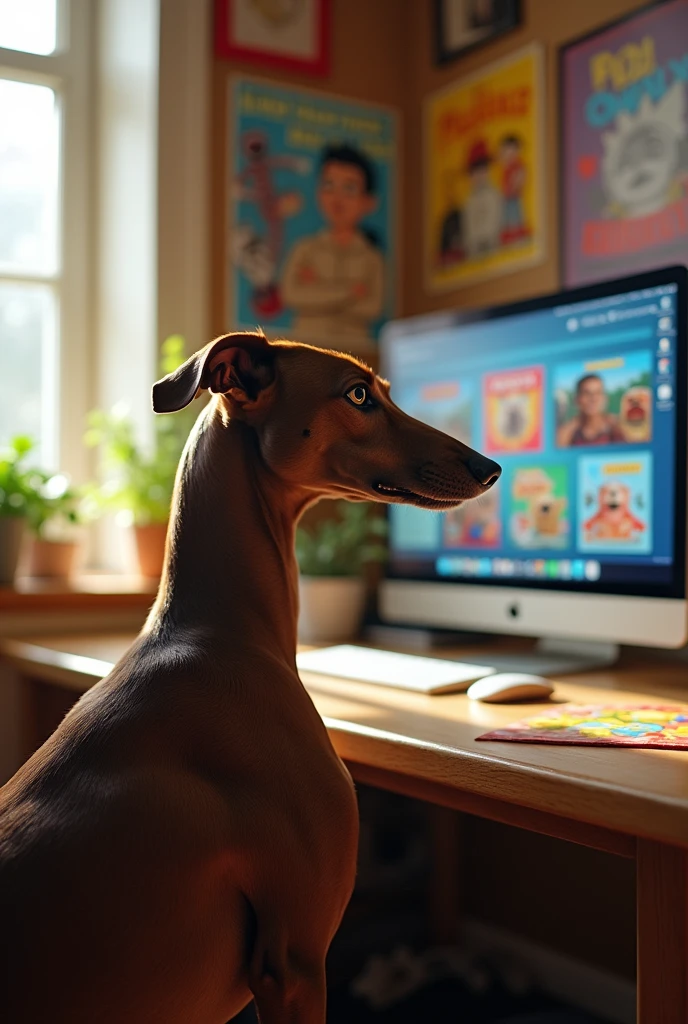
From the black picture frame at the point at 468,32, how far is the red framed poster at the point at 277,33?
0.27 meters

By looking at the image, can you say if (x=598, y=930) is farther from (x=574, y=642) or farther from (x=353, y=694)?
(x=353, y=694)

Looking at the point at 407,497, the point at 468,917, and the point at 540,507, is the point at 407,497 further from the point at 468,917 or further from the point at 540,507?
the point at 468,917

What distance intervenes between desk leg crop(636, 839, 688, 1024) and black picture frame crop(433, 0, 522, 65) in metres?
1.97

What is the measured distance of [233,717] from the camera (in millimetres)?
1054

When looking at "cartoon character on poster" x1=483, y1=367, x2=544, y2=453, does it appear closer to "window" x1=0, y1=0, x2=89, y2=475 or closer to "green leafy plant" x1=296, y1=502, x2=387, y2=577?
"green leafy plant" x1=296, y1=502, x2=387, y2=577

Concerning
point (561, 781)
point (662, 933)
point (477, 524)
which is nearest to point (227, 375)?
point (561, 781)

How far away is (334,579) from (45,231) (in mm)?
1293

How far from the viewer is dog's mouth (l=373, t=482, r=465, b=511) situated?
1.21 meters

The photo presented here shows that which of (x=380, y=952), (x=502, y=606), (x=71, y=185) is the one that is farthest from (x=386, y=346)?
(x=380, y=952)

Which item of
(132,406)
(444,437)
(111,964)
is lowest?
(111,964)

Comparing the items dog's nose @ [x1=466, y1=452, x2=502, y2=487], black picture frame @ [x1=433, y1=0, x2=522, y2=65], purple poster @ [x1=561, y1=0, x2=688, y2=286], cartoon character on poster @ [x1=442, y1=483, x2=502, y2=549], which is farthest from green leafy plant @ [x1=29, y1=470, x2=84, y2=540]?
black picture frame @ [x1=433, y1=0, x2=522, y2=65]

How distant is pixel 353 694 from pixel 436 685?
12cm

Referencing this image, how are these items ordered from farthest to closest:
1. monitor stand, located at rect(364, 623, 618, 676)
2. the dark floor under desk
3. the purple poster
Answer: the dark floor under desk → the purple poster → monitor stand, located at rect(364, 623, 618, 676)

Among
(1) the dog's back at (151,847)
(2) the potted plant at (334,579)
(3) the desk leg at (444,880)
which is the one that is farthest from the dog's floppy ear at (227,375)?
(3) the desk leg at (444,880)
